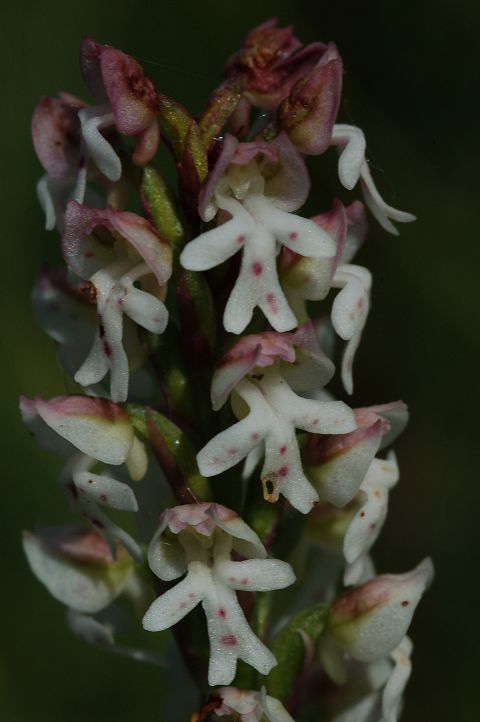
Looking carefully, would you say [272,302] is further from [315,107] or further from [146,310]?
[315,107]

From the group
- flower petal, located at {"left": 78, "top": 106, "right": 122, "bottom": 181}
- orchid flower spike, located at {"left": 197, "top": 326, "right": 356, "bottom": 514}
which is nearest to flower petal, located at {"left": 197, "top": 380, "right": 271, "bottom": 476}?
orchid flower spike, located at {"left": 197, "top": 326, "right": 356, "bottom": 514}

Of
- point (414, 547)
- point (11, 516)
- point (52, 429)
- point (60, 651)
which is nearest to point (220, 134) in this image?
point (52, 429)

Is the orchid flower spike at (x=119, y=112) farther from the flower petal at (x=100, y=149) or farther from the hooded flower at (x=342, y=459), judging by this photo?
the hooded flower at (x=342, y=459)

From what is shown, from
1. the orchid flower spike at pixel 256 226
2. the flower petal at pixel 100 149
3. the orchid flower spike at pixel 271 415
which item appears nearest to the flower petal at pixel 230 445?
the orchid flower spike at pixel 271 415

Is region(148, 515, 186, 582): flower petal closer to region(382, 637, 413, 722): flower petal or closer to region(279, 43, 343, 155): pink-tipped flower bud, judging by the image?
region(382, 637, 413, 722): flower petal

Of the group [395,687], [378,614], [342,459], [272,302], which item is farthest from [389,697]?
[272,302]

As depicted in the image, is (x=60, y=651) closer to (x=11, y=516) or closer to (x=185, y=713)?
(x=11, y=516)
